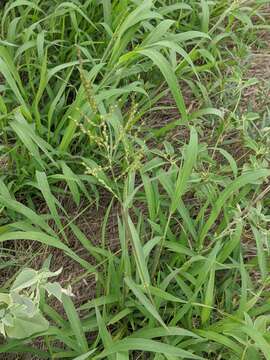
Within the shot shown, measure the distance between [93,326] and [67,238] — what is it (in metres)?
0.36

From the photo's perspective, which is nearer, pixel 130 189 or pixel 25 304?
pixel 25 304

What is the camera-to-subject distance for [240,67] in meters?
2.11

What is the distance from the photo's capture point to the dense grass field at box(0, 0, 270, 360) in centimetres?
139

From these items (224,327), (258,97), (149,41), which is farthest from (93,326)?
(258,97)

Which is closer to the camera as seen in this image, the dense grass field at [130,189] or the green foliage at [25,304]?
the green foliage at [25,304]

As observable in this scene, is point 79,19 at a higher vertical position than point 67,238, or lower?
higher

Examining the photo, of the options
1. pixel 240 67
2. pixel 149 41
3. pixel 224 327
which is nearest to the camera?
pixel 224 327

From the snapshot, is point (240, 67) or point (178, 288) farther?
point (240, 67)

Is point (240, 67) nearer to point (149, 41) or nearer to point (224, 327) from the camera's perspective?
point (149, 41)

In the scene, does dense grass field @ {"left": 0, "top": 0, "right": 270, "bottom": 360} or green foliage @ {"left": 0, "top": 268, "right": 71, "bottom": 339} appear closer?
green foliage @ {"left": 0, "top": 268, "right": 71, "bottom": 339}

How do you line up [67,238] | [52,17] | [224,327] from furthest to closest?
[52,17]
[67,238]
[224,327]

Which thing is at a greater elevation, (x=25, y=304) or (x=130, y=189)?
(x=25, y=304)

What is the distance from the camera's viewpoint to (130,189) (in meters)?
1.57

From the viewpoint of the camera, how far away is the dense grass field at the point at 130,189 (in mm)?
1391
